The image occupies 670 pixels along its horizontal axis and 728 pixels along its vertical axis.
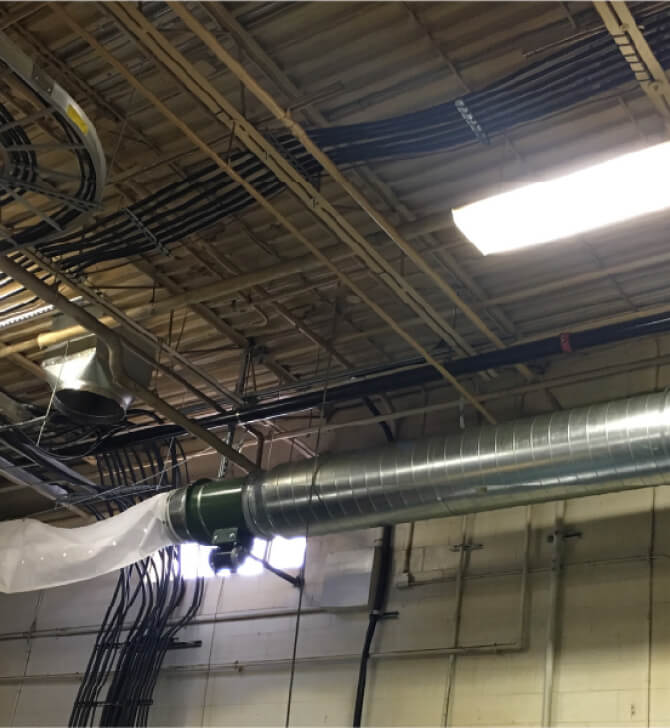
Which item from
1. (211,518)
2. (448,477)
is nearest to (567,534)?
(448,477)

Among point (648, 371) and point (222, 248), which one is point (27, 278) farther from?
point (648, 371)

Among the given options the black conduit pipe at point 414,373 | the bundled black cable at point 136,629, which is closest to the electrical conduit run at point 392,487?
the black conduit pipe at point 414,373

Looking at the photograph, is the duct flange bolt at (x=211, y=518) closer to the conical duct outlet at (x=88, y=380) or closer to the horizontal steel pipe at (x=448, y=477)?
the horizontal steel pipe at (x=448, y=477)

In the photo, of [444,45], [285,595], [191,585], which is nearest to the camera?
[444,45]

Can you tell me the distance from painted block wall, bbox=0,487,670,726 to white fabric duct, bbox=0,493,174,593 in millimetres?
A: 1415

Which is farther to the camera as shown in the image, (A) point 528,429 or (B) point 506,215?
(A) point 528,429

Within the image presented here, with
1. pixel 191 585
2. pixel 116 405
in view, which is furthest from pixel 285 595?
pixel 116 405

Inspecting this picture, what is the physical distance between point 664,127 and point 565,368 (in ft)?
6.89

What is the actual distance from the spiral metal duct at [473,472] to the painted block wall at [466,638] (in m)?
0.76

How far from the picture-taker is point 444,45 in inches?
167

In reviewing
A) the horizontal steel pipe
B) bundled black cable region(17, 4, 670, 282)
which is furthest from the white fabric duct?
bundled black cable region(17, 4, 670, 282)

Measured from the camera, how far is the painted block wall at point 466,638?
5.19 metres

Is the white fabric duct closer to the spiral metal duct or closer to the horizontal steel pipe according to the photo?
the horizontal steel pipe

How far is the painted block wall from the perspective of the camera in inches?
204
